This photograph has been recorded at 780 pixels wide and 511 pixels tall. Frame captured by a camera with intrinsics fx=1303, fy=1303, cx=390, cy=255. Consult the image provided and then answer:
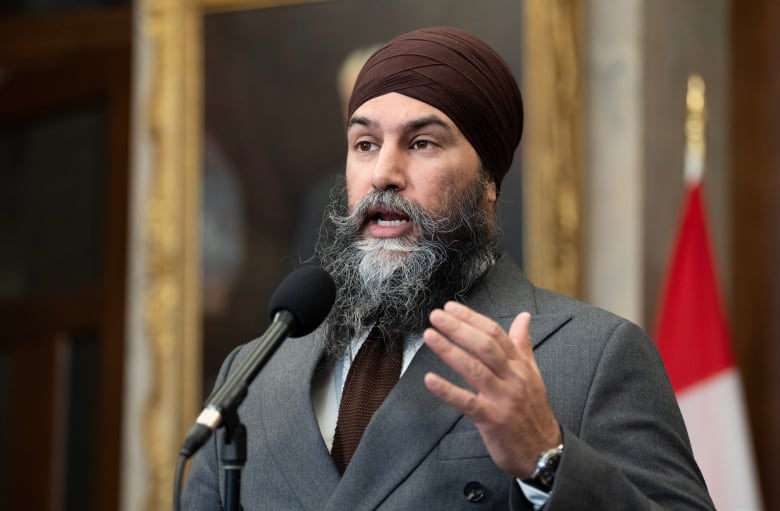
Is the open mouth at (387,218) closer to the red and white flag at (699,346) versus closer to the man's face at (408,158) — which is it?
the man's face at (408,158)

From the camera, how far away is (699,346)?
13.8 ft

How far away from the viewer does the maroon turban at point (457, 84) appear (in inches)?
101

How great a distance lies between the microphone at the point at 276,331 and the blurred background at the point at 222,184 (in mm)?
2250

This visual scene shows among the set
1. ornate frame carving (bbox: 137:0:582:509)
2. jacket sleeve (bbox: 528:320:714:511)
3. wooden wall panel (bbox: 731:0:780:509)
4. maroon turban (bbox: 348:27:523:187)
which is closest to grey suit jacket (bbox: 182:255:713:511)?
jacket sleeve (bbox: 528:320:714:511)

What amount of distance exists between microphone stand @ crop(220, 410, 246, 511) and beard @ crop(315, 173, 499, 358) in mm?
654

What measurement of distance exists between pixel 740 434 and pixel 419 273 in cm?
194

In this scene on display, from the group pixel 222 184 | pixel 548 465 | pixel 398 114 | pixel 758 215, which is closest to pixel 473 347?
pixel 548 465

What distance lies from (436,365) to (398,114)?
1.65 ft

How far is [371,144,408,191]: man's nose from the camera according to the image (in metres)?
2.48

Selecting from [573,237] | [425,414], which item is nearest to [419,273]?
[425,414]

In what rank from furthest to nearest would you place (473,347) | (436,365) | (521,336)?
(436,365) → (521,336) → (473,347)

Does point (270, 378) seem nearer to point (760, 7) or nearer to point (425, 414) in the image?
point (425, 414)

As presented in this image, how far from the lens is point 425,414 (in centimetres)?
234

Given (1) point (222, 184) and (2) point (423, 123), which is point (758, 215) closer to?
(1) point (222, 184)
